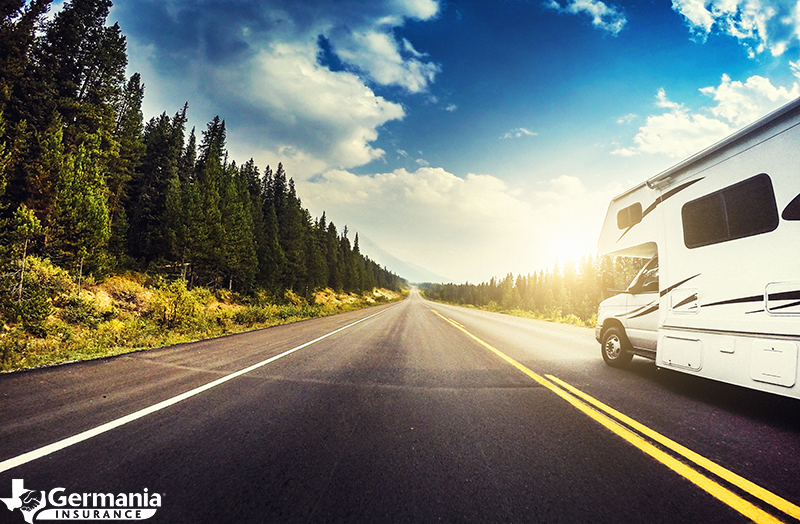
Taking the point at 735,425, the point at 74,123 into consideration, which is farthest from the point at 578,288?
the point at 74,123

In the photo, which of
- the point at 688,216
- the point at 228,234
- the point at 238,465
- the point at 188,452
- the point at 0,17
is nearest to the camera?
the point at 238,465

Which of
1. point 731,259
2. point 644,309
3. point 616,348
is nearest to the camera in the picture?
point 731,259

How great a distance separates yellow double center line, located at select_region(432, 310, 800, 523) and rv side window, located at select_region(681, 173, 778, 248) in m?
2.75

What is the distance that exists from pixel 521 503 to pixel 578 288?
70.2m

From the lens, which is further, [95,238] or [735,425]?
[95,238]

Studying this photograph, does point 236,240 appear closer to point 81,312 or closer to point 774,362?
point 81,312

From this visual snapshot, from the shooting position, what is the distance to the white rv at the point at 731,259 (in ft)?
10.6

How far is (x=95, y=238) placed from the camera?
15.7 meters

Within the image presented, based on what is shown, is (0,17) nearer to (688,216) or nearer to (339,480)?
(339,480)

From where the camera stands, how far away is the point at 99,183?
16438 mm

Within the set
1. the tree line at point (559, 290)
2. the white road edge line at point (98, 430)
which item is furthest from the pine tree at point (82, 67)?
the tree line at point (559, 290)

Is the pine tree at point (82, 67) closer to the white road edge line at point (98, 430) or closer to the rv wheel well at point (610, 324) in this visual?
the white road edge line at point (98, 430)

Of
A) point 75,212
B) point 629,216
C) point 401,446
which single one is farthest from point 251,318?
point 629,216

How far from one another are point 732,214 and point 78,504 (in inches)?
271
